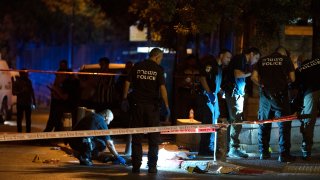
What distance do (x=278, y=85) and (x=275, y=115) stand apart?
21.8 inches

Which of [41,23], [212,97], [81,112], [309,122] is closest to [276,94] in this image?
[309,122]

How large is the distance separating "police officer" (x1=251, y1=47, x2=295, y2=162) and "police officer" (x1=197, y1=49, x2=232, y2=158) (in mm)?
682

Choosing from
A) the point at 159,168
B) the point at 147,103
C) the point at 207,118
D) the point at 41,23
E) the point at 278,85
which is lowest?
the point at 159,168

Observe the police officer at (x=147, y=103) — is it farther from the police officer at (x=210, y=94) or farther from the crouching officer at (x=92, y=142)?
the police officer at (x=210, y=94)

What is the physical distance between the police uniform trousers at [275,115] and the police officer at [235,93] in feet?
1.20

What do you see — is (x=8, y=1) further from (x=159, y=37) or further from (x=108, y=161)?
(x=108, y=161)

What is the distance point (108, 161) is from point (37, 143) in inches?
129

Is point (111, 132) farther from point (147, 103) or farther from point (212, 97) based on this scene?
point (212, 97)

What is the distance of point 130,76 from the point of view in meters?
10.2

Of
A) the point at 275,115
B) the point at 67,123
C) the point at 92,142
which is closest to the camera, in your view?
the point at 275,115

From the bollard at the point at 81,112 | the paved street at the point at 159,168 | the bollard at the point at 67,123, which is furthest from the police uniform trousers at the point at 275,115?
the bollard at the point at 67,123

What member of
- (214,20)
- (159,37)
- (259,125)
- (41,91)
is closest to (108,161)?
(259,125)

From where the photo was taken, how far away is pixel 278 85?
1111 centimetres

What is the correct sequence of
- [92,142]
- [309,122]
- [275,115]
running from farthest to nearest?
[92,142], [275,115], [309,122]
